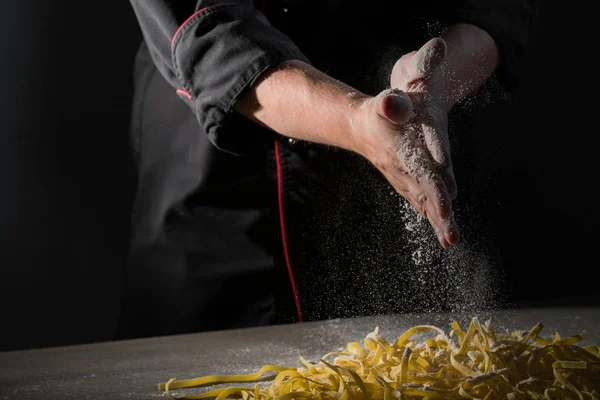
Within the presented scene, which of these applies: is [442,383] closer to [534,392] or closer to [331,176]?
[534,392]

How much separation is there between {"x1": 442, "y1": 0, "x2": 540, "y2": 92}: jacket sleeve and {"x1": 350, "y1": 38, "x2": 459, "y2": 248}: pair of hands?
148mm

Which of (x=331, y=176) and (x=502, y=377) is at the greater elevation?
(x=331, y=176)

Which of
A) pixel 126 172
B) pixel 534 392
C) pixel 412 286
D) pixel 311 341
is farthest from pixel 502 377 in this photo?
pixel 126 172

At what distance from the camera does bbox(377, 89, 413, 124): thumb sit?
568 millimetres

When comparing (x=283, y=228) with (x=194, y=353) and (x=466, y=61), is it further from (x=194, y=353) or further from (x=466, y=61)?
(x=466, y=61)

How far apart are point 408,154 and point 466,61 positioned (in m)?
0.12

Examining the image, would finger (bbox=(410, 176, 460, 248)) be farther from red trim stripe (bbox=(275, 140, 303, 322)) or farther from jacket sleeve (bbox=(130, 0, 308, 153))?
red trim stripe (bbox=(275, 140, 303, 322))

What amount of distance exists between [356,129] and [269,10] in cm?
39

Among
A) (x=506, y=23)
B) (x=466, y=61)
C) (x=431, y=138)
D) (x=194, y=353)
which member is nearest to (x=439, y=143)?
(x=431, y=138)

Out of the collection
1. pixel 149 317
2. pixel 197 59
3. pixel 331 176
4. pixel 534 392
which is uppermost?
pixel 197 59

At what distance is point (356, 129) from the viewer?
2.18ft

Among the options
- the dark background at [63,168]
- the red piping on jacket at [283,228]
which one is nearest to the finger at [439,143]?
the red piping on jacket at [283,228]

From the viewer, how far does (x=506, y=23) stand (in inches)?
30.2

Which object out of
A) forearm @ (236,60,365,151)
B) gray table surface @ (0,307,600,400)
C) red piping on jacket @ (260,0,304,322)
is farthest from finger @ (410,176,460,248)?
red piping on jacket @ (260,0,304,322)
